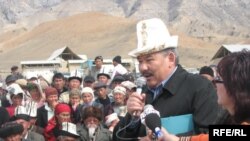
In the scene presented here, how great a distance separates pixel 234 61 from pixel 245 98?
214 mm

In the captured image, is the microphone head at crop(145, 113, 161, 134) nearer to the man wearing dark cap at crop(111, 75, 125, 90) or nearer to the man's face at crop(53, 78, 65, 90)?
the man wearing dark cap at crop(111, 75, 125, 90)

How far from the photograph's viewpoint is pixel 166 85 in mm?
3766

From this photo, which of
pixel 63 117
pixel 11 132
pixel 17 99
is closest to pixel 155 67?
pixel 11 132

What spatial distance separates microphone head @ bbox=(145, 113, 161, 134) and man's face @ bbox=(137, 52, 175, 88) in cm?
61

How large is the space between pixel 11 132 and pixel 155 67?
301cm

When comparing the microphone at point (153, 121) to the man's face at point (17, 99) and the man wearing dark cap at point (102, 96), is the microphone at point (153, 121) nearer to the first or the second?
the man wearing dark cap at point (102, 96)

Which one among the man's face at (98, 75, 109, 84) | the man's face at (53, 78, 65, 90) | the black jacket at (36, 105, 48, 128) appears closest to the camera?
the black jacket at (36, 105, 48, 128)

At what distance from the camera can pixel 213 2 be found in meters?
128

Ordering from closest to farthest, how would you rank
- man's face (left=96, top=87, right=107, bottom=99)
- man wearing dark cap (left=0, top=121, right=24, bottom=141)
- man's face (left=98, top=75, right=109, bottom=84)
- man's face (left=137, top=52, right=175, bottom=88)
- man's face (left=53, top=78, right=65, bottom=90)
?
man's face (left=137, top=52, right=175, bottom=88) → man wearing dark cap (left=0, top=121, right=24, bottom=141) → man's face (left=96, top=87, right=107, bottom=99) → man's face (left=53, top=78, right=65, bottom=90) → man's face (left=98, top=75, right=109, bottom=84)

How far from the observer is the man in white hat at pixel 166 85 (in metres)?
3.61

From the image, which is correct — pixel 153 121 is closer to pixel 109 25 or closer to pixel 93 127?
pixel 93 127

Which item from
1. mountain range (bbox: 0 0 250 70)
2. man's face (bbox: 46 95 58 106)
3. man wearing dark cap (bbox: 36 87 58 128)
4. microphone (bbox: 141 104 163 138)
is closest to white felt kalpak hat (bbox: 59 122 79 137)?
man wearing dark cap (bbox: 36 87 58 128)

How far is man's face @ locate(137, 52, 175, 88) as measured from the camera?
3777 mm

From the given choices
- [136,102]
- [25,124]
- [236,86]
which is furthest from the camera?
[25,124]
